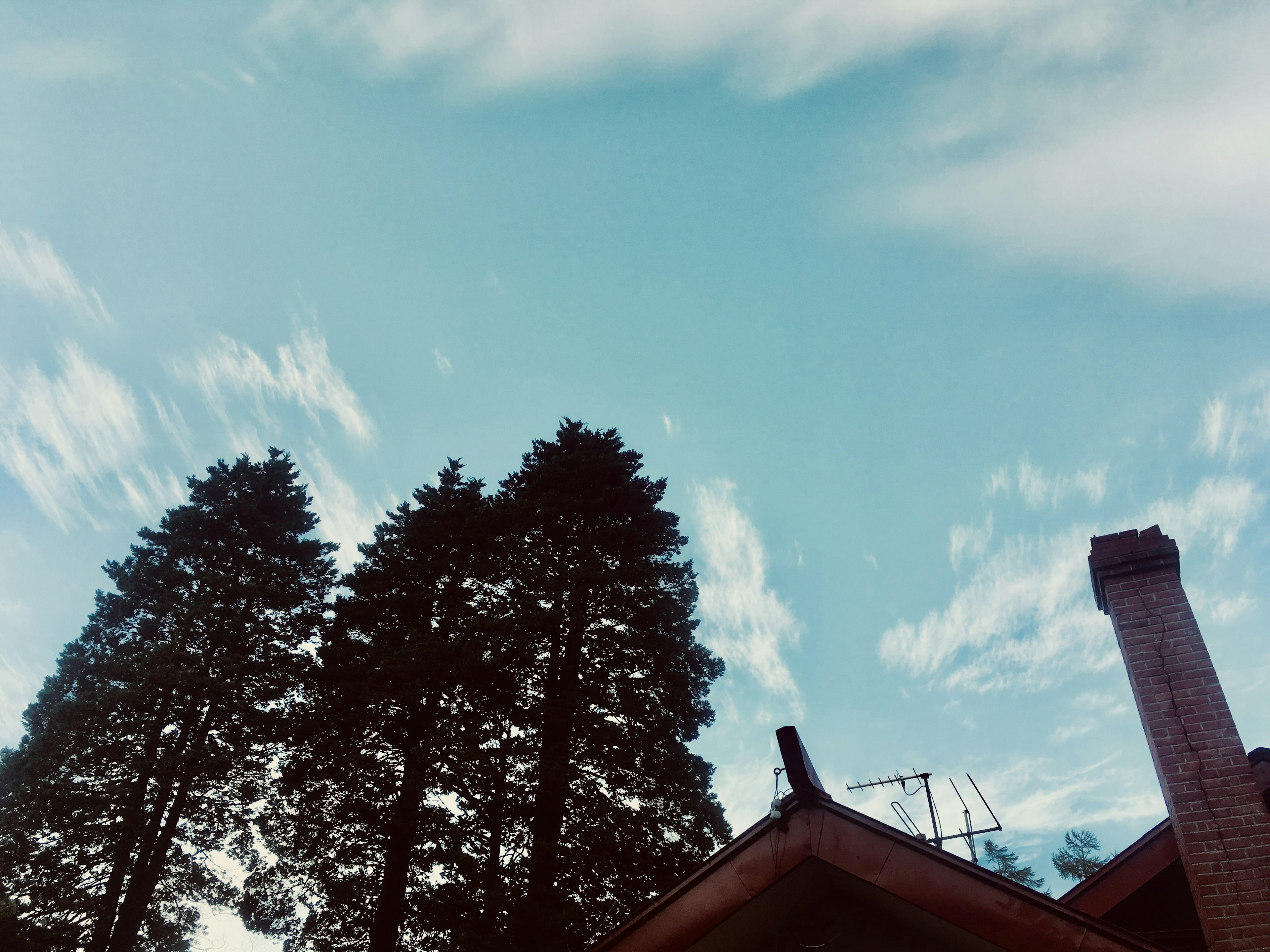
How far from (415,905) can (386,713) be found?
398cm

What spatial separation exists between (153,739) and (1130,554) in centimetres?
1958

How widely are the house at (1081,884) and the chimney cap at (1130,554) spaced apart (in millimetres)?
15

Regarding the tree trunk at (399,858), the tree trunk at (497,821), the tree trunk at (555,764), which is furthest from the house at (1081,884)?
the tree trunk at (399,858)

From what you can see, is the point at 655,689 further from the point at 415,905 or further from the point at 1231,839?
the point at 1231,839

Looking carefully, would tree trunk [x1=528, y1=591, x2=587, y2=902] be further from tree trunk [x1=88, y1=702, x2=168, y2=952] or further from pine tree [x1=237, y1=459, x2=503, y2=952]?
tree trunk [x1=88, y1=702, x2=168, y2=952]

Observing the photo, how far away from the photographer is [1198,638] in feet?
17.8

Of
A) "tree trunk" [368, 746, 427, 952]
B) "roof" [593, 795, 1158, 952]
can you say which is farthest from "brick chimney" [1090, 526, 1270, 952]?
"tree trunk" [368, 746, 427, 952]

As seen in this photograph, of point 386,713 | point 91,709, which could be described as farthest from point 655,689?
point 91,709

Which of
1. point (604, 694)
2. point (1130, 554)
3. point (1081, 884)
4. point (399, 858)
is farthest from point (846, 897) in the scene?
point (399, 858)

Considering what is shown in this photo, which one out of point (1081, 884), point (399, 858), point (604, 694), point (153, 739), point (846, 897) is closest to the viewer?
point (846, 897)

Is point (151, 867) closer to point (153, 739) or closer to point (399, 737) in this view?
point (153, 739)

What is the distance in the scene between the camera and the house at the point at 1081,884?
172 inches

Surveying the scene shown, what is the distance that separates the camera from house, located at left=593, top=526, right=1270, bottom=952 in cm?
436

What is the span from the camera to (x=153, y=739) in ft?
53.8
